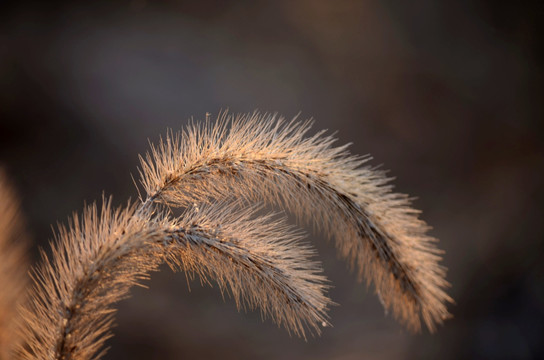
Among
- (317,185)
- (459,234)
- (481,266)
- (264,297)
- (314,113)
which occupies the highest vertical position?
(314,113)

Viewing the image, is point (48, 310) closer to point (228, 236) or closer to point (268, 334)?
point (228, 236)

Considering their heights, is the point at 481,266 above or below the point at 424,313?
above

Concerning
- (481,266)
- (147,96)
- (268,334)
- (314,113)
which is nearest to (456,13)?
(314,113)

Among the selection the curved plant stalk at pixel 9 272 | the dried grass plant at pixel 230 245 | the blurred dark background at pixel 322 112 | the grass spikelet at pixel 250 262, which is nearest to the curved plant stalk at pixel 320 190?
the dried grass plant at pixel 230 245

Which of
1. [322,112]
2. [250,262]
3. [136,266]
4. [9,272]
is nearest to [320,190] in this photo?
[250,262]

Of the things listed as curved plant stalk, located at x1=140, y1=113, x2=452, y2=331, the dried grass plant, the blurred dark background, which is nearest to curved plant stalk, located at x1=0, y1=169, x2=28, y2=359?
the dried grass plant

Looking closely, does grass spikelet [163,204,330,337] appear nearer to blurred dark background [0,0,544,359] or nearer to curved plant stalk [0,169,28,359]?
curved plant stalk [0,169,28,359]
